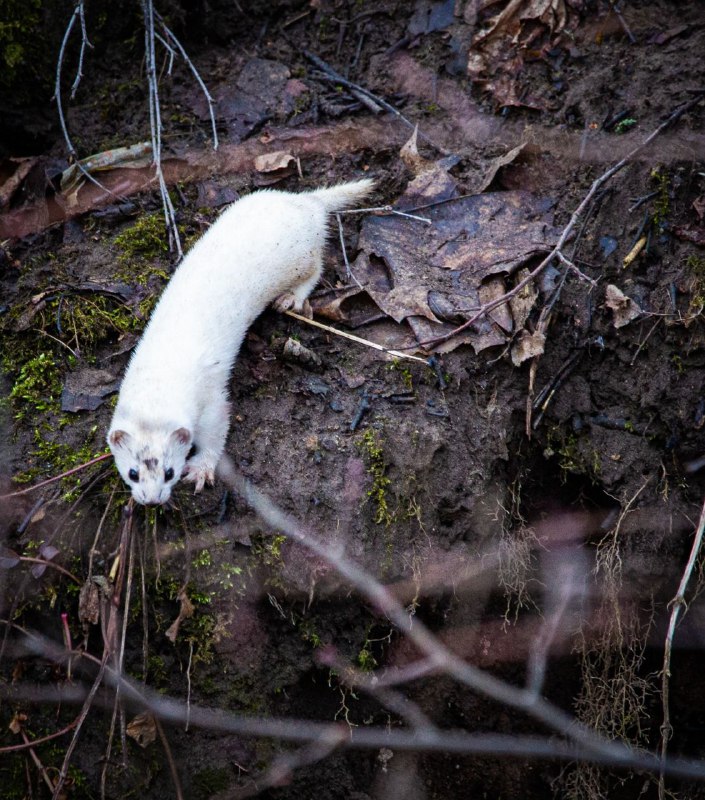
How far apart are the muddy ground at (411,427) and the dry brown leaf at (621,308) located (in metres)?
0.01

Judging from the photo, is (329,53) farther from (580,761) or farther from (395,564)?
(580,761)

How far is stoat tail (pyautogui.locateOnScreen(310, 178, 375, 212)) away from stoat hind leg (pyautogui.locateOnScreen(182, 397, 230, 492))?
1.42 m

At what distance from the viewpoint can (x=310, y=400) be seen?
3682 millimetres

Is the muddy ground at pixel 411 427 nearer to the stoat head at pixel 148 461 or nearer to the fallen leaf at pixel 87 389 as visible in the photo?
the fallen leaf at pixel 87 389

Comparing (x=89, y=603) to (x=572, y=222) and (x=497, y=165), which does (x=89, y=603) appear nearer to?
(x=572, y=222)

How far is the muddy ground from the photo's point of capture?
3.31m

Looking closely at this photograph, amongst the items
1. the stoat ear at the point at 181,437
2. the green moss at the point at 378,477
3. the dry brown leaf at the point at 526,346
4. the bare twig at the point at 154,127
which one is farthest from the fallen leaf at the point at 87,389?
the dry brown leaf at the point at 526,346

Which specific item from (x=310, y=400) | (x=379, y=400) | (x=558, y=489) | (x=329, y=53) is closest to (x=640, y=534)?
(x=558, y=489)

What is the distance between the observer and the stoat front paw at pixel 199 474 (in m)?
3.41

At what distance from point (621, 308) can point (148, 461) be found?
2.56 m

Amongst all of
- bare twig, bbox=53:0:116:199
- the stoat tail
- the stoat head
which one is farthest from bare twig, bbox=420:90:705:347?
bare twig, bbox=53:0:116:199

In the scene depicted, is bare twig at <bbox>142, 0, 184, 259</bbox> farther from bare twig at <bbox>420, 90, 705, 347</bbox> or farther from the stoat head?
bare twig at <bbox>420, 90, 705, 347</bbox>

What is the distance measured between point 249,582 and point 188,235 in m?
2.09

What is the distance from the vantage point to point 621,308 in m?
3.79
